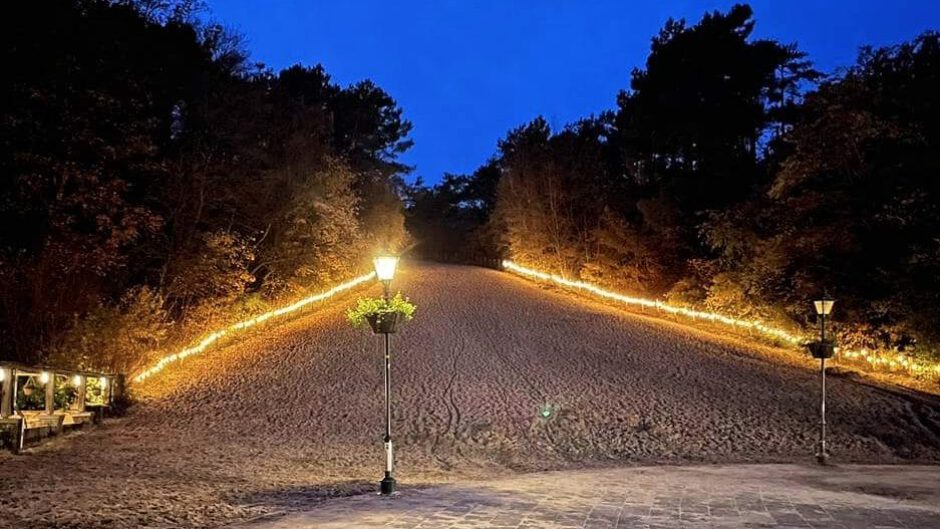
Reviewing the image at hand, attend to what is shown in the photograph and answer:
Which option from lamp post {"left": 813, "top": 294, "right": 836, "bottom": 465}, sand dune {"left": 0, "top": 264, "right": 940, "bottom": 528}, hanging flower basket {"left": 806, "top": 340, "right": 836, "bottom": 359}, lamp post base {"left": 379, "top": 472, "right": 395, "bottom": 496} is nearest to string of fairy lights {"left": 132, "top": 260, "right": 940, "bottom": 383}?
sand dune {"left": 0, "top": 264, "right": 940, "bottom": 528}

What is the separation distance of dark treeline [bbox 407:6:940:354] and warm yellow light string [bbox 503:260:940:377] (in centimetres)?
42

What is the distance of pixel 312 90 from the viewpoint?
4941 cm

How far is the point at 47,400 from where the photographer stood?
1330 centimetres

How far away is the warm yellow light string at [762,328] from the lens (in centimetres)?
2150

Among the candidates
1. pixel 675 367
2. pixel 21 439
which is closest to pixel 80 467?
pixel 21 439

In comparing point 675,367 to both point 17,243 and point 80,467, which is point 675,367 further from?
point 17,243

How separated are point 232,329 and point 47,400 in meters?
13.1

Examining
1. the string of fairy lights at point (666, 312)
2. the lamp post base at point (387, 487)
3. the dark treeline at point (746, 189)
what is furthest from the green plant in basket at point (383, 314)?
the dark treeline at point (746, 189)

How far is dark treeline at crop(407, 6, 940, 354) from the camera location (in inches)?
866

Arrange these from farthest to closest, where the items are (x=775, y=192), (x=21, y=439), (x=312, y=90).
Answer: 1. (x=312, y=90)
2. (x=775, y=192)
3. (x=21, y=439)

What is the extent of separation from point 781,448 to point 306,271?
21376 millimetres

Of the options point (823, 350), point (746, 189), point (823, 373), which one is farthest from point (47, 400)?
point (746, 189)

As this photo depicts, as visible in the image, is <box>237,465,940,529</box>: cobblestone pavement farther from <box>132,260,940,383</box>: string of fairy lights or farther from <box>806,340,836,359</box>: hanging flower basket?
<box>132,260,940,383</box>: string of fairy lights

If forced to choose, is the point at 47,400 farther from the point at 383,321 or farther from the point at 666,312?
the point at 666,312
